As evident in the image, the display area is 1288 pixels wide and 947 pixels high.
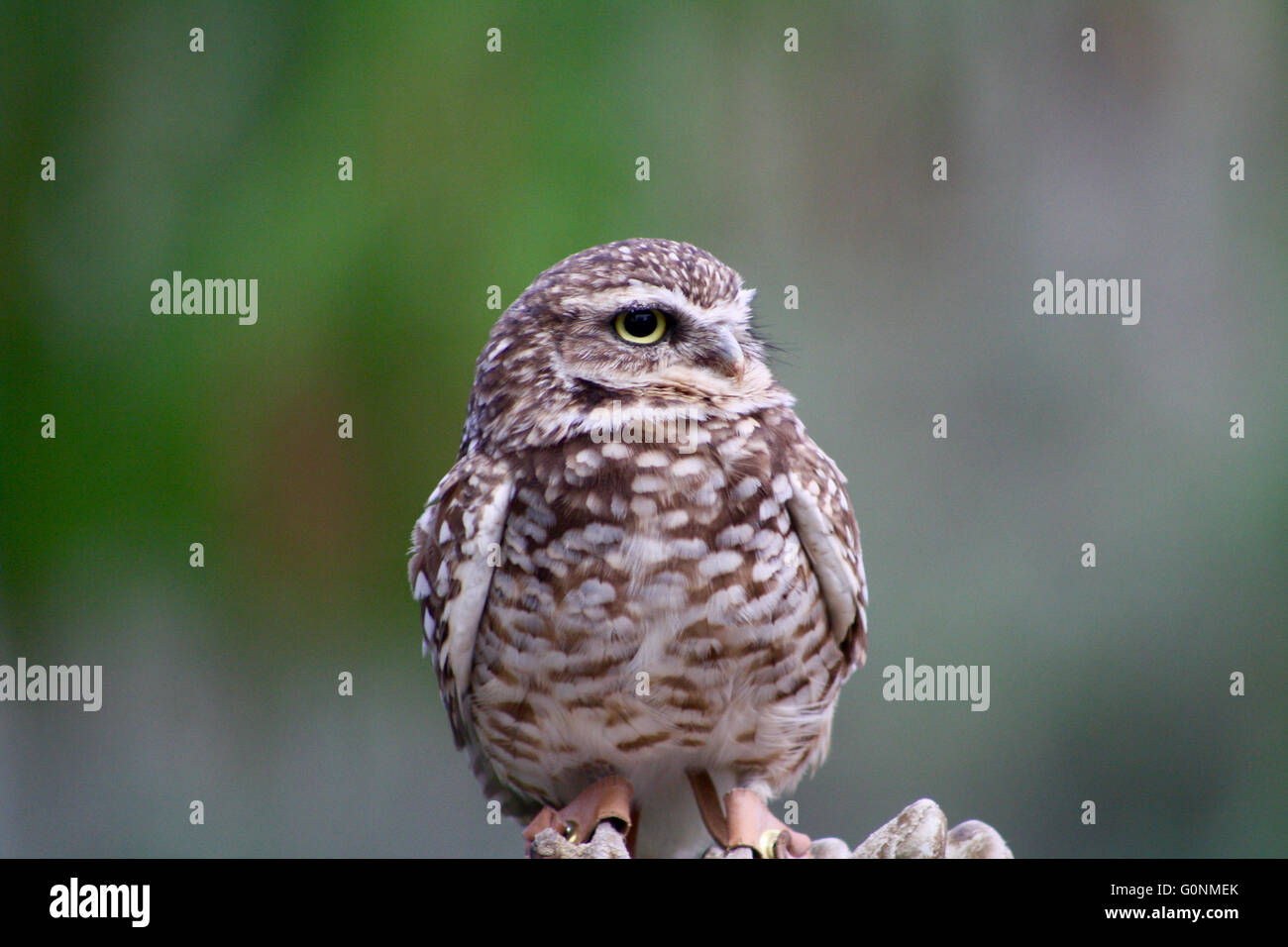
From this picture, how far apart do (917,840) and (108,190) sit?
2.80 meters

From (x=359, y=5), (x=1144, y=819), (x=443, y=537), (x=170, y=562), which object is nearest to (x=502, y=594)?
(x=443, y=537)

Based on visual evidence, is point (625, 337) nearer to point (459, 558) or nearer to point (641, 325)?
point (641, 325)

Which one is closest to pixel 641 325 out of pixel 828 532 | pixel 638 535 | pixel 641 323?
pixel 641 323

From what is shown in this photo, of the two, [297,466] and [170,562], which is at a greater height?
[297,466]

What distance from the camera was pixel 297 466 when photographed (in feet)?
10.7

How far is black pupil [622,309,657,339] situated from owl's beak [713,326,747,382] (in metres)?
0.09

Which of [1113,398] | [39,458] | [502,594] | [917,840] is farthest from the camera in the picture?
[1113,398]

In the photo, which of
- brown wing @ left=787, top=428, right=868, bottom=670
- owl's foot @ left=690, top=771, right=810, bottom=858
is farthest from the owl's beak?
owl's foot @ left=690, top=771, right=810, bottom=858

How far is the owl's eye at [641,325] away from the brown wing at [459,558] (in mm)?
255

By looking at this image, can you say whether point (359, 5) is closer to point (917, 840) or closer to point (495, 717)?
point (495, 717)

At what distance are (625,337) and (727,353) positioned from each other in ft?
0.47

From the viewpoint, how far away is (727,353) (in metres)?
1.59

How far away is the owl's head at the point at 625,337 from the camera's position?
5.05ft

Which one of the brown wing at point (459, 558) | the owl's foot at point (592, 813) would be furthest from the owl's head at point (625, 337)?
the owl's foot at point (592, 813)
